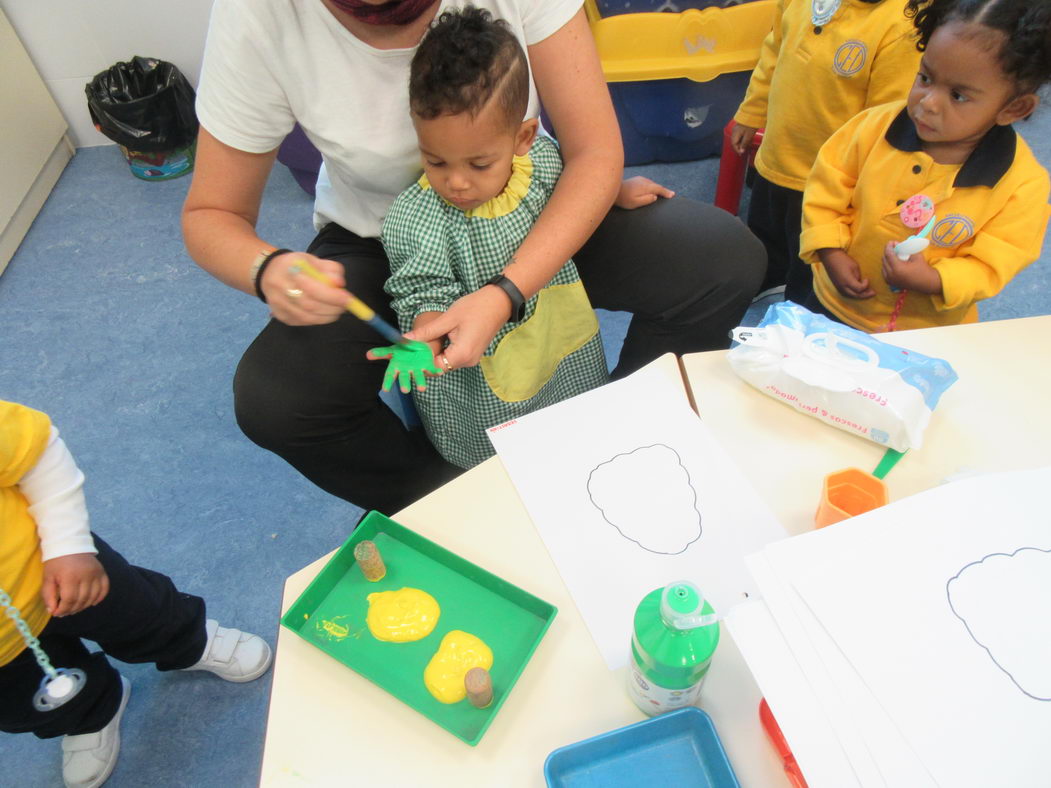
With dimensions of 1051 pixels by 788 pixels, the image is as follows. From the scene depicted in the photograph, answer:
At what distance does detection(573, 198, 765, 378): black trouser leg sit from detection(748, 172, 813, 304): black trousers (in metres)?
0.24

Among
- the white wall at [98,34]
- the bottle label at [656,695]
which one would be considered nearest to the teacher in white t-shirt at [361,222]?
the bottle label at [656,695]

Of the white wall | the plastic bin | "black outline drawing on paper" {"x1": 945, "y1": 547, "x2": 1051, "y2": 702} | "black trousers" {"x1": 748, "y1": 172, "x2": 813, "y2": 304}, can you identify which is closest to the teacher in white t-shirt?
"black trousers" {"x1": 748, "y1": 172, "x2": 813, "y2": 304}

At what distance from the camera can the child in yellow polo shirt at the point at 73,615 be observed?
78cm

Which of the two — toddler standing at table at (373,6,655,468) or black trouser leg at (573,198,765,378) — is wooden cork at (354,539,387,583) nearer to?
toddler standing at table at (373,6,655,468)

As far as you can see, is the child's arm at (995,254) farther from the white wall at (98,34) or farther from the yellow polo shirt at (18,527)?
the white wall at (98,34)

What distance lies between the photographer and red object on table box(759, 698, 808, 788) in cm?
49

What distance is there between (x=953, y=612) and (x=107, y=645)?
1023 millimetres

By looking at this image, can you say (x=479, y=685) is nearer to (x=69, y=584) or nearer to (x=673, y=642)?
(x=673, y=642)

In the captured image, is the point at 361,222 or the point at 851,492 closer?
the point at 851,492

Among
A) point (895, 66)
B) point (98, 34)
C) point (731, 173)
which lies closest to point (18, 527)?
point (895, 66)

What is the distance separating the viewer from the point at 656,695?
51 cm

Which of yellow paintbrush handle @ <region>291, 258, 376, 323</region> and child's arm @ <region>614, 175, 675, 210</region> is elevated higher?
yellow paintbrush handle @ <region>291, 258, 376, 323</region>

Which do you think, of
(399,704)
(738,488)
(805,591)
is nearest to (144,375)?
(399,704)

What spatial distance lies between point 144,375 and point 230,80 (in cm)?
98
